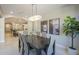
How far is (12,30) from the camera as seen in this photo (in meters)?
3.61

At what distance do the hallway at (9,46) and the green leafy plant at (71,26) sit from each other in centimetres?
136

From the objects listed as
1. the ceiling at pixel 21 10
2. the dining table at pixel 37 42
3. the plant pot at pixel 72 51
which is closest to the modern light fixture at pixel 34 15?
the ceiling at pixel 21 10

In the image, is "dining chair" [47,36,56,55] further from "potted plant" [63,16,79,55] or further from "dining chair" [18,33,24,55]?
"dining chair" [18,33,24,55]

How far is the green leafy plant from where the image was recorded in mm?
3578

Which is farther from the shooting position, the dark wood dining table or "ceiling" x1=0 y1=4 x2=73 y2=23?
the dark wood dining table

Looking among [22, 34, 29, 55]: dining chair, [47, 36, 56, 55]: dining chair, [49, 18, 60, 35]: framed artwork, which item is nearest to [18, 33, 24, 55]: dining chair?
[22, 34, 29, 55]: dining chair

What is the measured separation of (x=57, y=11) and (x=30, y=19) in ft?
2.43

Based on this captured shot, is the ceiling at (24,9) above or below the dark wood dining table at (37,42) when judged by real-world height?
above

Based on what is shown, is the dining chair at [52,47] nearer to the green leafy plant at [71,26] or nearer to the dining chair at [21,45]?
the green leafy plant at [71,26]

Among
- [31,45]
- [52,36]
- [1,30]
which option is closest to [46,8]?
[52,36]

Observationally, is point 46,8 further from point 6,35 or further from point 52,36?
point 6,35

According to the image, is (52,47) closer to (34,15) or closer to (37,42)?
(37,42)

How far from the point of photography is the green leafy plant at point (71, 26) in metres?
3.58

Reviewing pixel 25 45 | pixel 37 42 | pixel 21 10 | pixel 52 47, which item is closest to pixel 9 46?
pixel 25 45
